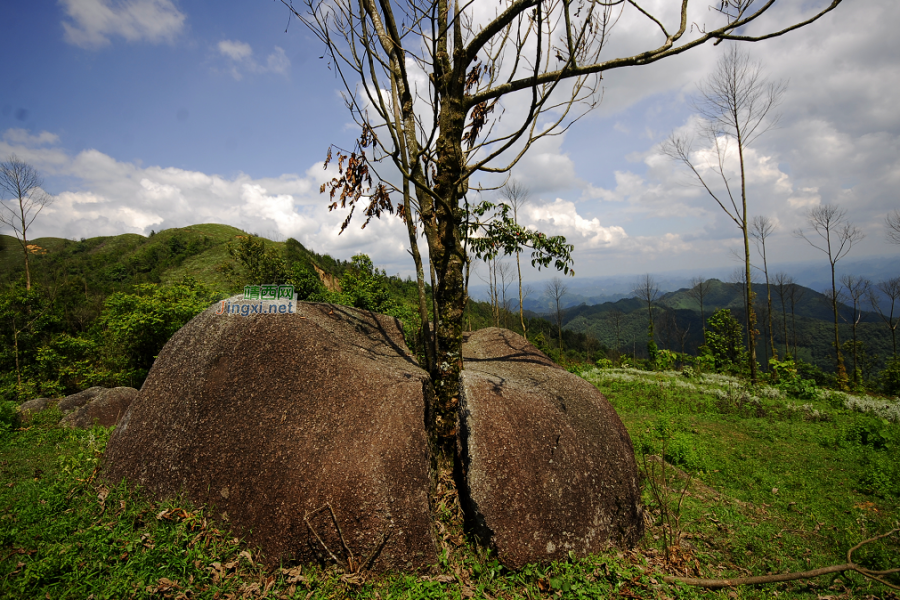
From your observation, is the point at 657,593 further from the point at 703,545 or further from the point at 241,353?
the point at 241,353

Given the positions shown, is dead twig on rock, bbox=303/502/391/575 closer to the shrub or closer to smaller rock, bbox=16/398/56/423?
smaller rock, bbox=16/398/56/423

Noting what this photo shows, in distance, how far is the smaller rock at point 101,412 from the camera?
9.62 meters

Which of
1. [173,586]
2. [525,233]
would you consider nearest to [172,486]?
[173,586]

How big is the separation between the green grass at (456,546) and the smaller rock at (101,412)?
2653mm

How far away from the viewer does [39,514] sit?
168 inches

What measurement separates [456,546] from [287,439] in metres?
2.43

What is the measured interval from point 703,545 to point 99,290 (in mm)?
53899

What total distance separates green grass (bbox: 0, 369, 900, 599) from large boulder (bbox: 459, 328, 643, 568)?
0.26 m

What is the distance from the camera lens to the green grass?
11.9ft

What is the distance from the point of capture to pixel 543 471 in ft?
14.6

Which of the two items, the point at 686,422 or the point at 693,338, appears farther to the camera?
the point at 693,338

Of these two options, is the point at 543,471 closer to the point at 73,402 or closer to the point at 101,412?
the point at 101,412

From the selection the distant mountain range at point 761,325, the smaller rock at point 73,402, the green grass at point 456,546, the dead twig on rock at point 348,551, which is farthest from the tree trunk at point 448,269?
the distant mountain range at point 761,325

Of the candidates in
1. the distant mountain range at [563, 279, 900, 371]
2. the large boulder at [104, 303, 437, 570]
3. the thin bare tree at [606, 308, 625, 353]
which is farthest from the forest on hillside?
the distant mountain range at [563, 279, 900, 371]
